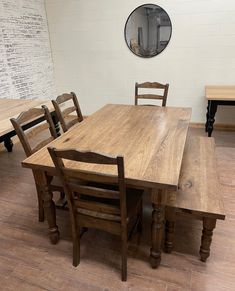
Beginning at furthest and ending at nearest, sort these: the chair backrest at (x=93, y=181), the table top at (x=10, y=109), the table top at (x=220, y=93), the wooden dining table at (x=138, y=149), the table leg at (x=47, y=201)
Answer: the table top at (x=220, y=93) → the table top at (x=10, y=109) → the table leg at (x=47, y=201) → the wooden dining table at (x=138, y=149) → the chair backrest at (x=93, y=181)

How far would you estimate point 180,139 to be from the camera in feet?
Answer: 5.61

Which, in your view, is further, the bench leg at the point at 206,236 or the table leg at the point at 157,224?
the bench leg at the point at 206,236

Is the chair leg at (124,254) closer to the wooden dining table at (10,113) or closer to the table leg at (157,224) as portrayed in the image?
the table leg at (157,224)

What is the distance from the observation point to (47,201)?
1629mm

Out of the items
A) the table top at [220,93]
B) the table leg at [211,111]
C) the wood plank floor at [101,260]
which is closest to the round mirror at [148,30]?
the table top at [220,93]

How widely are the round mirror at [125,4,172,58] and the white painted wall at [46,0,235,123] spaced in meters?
A: 0.08

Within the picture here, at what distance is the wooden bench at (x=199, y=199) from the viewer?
4.72ft

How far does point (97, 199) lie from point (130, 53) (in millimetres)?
2987

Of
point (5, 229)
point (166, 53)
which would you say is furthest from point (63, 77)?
point (5, 229)

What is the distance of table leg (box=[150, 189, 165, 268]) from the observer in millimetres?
1316

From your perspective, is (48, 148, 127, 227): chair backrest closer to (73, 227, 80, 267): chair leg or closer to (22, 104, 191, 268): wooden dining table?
(22, 104, 191, 268): wooden dining table

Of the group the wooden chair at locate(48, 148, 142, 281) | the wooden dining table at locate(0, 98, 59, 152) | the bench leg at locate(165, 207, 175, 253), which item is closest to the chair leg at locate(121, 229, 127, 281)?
the wooden chair at locate(48, 148, 142, 281)

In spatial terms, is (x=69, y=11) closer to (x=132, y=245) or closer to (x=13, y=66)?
(x=13, y=66)

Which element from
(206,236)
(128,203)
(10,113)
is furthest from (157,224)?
(10,113)
